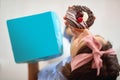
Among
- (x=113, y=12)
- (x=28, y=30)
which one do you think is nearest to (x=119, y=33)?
(x=113, y=12)

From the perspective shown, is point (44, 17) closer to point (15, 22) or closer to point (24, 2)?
point (15, 22)

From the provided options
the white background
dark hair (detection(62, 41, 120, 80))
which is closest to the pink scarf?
dark hair (detection(62, 41, 120, 80))

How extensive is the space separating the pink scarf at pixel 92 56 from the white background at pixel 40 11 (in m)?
0.48

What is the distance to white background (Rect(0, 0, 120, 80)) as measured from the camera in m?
1.15

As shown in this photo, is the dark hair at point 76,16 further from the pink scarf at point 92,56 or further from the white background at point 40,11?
the white background at point 40,11

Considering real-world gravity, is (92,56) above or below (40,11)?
below

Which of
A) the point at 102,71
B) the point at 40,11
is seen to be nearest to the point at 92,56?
the point at 102,71

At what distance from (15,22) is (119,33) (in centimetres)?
60

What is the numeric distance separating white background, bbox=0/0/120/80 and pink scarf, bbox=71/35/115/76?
48 cm

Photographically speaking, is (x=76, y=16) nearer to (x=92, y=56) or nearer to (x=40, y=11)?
(x=92, y=56)

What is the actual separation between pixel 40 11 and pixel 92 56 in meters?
0.58

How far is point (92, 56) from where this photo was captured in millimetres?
667

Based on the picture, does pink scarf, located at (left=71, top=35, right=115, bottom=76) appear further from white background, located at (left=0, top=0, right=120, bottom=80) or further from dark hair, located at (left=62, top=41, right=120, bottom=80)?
white background, located at (left=0, top=0, right=120, bottom=80)

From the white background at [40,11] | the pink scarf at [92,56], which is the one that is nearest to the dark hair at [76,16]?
the pink scarf at [92,56]
